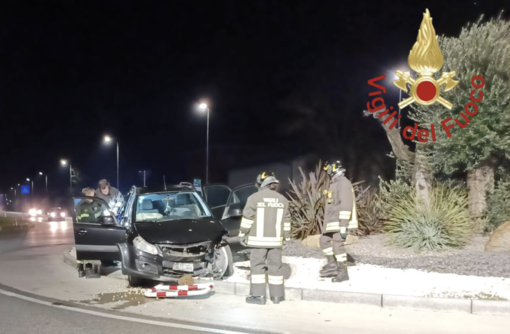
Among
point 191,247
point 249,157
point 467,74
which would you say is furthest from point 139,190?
point 249,157

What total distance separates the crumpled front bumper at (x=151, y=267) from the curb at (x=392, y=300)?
51cm

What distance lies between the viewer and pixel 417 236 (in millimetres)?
10617

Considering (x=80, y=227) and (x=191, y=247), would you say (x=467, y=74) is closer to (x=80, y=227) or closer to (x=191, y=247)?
(x=191, y=247)

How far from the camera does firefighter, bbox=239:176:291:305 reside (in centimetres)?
737

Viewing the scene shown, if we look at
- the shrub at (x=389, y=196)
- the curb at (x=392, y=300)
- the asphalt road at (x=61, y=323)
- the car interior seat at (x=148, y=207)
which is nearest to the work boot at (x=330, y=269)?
the curb at (x=392, y=300)

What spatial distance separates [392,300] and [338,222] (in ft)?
5.53

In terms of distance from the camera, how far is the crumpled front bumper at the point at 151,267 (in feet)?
26.9

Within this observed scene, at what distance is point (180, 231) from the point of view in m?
8.56

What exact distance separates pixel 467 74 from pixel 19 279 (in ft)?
33.5

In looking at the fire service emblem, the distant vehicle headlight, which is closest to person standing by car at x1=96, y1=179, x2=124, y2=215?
the distant vehicle headlight

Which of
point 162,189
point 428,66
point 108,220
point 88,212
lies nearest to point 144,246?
point 108,220

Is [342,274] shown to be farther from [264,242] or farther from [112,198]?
[112,198]

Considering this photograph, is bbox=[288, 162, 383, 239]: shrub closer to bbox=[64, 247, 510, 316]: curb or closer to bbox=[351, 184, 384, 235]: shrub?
bbox=[351, 184, 384, 235]: shrub

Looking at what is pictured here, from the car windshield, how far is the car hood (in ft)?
1.53
